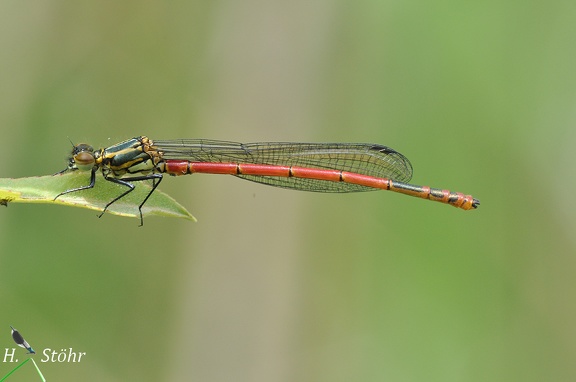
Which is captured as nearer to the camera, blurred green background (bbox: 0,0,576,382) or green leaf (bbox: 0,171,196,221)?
green leaf (bbox: 0,171,196,221)

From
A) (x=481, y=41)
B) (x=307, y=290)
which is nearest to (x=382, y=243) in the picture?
(x=307, y=290)

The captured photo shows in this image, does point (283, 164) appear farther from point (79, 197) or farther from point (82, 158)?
point (79, 197)

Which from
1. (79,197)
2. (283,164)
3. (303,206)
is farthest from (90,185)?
(303,206)

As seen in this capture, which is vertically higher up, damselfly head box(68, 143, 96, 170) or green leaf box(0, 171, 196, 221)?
damselfly head box(68, 143, 96, 170)

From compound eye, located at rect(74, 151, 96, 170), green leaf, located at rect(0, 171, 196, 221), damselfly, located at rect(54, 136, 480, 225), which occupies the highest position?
damselfly, located at rect(54, 136, 480, 225)

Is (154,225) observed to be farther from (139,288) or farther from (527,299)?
(527,299)

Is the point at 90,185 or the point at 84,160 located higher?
the point at 84,160

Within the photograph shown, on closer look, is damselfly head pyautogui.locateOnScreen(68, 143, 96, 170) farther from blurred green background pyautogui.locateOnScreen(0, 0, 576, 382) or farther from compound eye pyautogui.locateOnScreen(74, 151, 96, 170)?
blurred green background pyautogui.locateOnScreen(0, 0, 576, 382)

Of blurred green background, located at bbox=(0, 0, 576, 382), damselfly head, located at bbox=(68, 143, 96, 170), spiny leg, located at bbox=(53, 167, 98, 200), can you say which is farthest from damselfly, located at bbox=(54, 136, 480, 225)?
blurred green background, located at bbox=(0, 0, 576, 382)
